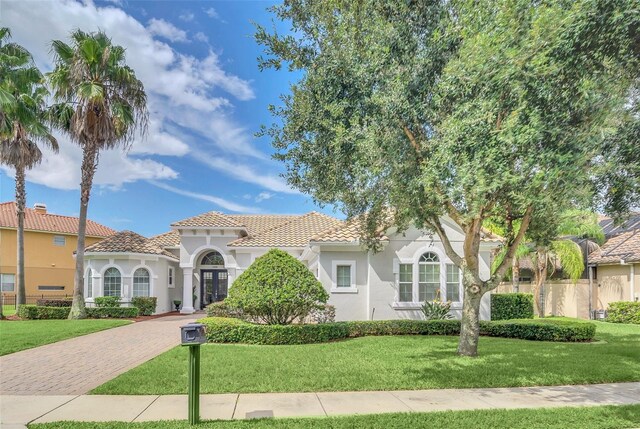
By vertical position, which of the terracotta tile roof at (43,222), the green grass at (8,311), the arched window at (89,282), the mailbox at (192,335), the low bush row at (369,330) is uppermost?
the terracotta tile roof at (43,222)

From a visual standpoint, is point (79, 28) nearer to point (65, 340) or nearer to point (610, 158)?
point (65, 340)

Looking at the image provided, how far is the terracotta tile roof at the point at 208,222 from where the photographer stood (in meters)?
24.2

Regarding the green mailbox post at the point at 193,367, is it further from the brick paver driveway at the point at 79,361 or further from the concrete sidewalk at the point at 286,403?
the brick paver driveway at the point at 79,361

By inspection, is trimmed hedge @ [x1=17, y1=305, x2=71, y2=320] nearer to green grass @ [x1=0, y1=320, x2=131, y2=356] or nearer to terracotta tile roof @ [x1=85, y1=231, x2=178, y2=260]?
green grass @ [x1=0, y1=320, x2=131, y2=356]

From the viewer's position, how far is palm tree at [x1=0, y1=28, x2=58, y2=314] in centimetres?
1694

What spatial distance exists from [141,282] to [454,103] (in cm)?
2081

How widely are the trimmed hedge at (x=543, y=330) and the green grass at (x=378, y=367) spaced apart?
1.11m

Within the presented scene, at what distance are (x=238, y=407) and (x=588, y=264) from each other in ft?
79.9

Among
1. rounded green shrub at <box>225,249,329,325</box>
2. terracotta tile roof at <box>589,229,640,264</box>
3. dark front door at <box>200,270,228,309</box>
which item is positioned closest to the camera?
rounded green shrub at <box>225,249,329,325</box>

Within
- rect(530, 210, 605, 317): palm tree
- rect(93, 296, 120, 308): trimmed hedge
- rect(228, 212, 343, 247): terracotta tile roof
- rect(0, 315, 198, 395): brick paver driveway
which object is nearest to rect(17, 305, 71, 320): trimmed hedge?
rect(93, 296, 120, 308): trimmed hedge

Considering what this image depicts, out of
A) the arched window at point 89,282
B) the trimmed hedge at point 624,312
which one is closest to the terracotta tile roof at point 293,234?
the arched window at point 89,282

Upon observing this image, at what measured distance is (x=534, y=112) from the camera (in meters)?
6.11

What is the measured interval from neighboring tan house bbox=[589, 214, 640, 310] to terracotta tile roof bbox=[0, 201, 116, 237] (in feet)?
126

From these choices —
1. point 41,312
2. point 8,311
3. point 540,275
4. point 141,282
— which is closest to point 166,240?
point 141,282
